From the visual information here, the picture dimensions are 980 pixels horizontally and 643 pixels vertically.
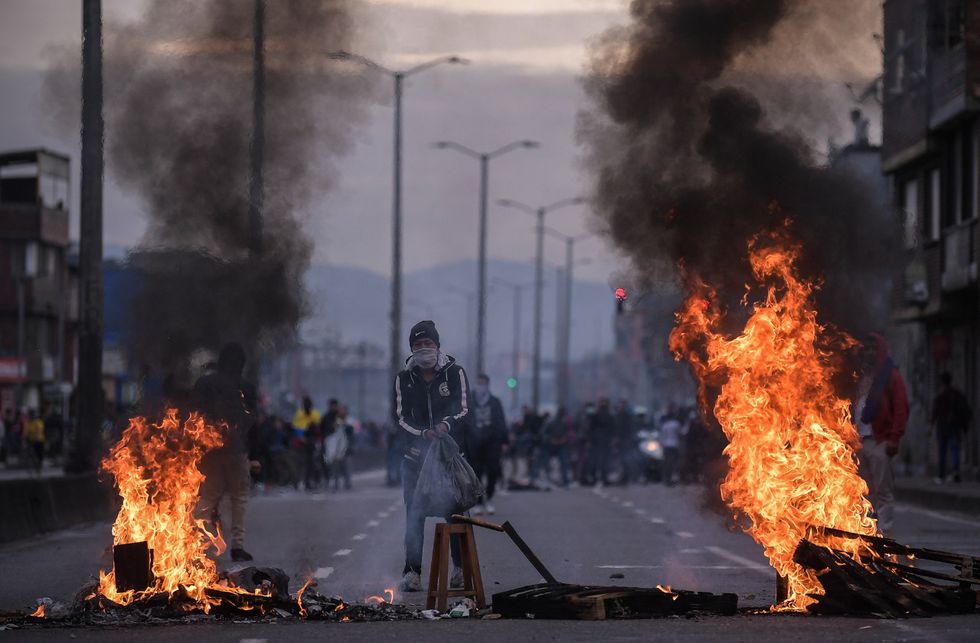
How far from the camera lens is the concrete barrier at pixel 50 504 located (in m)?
20.0

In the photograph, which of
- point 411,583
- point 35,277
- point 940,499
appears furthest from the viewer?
point 35,277

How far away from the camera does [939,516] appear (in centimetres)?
2425

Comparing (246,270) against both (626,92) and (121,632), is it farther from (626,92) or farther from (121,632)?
(121,632)

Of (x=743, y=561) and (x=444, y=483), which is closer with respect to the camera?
(x=444, y=483)

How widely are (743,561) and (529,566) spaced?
1.97 meters

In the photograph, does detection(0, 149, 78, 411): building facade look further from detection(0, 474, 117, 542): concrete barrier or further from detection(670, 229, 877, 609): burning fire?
detection(670, 229, 877, 609): burning fire

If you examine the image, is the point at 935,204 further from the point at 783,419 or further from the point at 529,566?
the point at 783,419

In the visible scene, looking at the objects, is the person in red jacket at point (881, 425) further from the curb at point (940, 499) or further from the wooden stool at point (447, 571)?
the curb at point (940, 499)

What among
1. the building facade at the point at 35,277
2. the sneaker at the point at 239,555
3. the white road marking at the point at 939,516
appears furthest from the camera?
the building facade at the point at 35,277

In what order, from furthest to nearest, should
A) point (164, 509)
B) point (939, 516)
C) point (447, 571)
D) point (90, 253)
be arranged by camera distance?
point (90, 253), point (939, 516), point (164, 509), point (447, 571)

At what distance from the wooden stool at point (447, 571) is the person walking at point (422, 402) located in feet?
5.44

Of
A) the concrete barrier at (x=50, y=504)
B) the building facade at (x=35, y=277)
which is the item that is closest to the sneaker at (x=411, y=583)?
the concrete barrier at (x=50, y=504)

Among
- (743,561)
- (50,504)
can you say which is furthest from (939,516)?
(50,504)

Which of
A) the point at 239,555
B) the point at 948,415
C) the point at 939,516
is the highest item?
the point at 948,415
